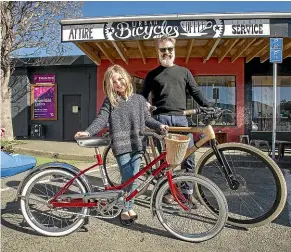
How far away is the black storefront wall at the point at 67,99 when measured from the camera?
1221 centimetres

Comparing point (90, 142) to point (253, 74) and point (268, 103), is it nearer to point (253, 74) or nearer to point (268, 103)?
point (253, 74)

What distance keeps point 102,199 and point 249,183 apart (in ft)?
5.17

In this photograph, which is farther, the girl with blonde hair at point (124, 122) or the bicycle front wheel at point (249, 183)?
the girl with blonde hair at point (124, 122)

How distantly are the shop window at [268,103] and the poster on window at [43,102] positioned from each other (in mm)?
8577

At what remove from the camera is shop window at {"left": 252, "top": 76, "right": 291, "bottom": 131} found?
36.8 feet

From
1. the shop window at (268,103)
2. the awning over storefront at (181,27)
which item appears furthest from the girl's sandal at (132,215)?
the shop window at (268,103)

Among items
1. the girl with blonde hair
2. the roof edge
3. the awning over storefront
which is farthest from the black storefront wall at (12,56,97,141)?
the girl with blonde hair

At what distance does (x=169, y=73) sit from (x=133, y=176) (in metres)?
A: 1.33

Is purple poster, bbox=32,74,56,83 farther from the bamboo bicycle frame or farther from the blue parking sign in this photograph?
the bamboo bicycle frame

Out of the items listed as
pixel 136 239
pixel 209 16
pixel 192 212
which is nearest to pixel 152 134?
pixel 192 212

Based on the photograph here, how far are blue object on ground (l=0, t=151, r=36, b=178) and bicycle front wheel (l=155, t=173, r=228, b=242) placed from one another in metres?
1.39

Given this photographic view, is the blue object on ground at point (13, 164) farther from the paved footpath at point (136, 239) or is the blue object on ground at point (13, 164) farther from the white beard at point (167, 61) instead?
the white beard at point (167, 61)

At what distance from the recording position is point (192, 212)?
2.88 meters

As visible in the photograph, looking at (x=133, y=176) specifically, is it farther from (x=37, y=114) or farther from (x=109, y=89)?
(x=37, y=114)
